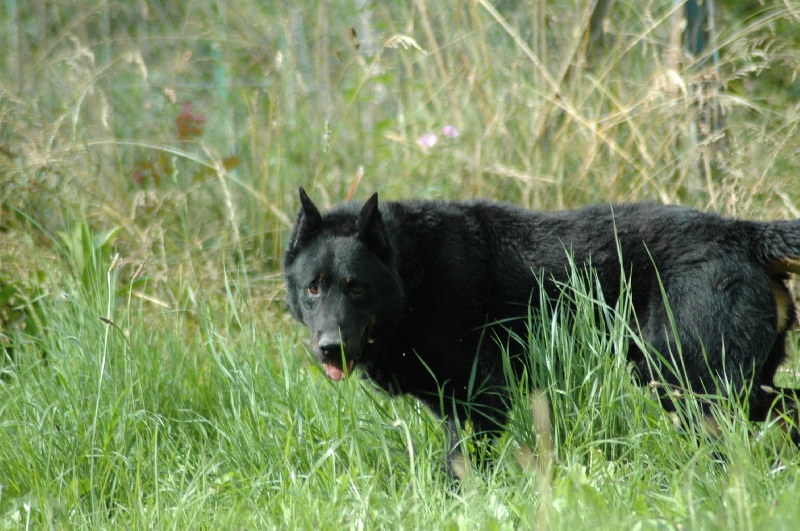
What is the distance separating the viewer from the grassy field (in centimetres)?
269

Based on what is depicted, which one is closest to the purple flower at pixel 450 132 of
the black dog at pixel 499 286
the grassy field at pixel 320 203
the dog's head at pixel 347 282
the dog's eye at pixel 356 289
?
the grassy field at pixel 320 203

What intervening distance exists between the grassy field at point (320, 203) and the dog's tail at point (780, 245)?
24.4 inches

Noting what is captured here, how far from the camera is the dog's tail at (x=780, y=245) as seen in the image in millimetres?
3164

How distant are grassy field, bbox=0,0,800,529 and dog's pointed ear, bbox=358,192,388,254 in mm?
595

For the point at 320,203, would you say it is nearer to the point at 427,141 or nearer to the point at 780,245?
the point at 427,141

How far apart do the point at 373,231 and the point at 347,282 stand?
9.9 inches

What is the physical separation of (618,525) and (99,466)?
1955 mm

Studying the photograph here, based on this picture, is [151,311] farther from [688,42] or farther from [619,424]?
[688,42]

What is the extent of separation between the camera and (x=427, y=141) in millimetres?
5738

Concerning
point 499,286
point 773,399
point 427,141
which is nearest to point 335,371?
point 499,286

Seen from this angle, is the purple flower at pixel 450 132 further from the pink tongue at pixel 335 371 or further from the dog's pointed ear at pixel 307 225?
the pink tongue at pixel 335 371

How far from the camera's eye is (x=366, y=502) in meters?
2.53

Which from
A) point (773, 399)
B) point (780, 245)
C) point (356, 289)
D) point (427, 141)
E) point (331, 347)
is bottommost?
point (773, 399)

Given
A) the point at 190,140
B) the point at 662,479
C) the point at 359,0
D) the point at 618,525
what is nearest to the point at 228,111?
the point at 190,140
